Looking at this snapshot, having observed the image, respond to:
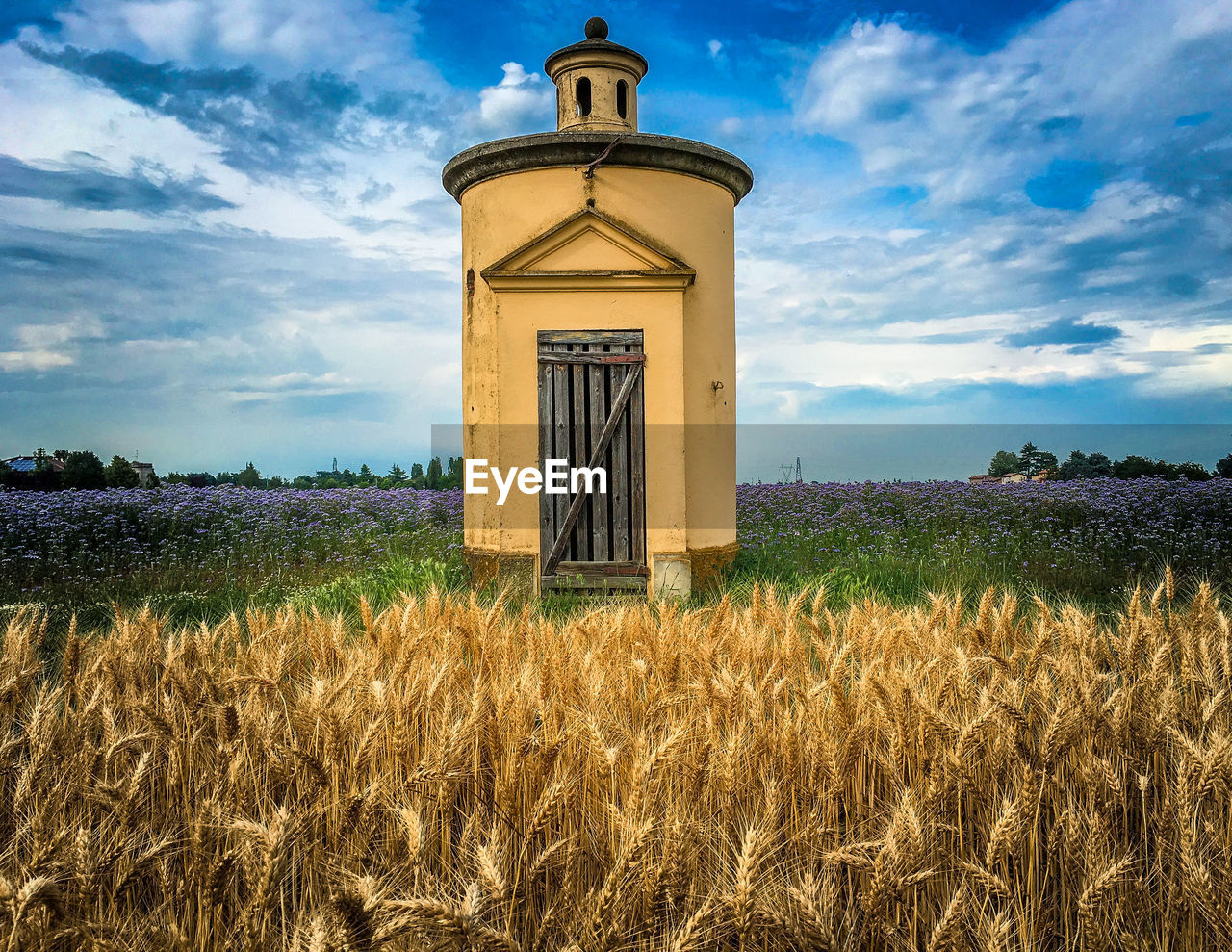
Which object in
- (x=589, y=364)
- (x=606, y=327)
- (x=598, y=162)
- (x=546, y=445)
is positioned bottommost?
(x=546, y=445)

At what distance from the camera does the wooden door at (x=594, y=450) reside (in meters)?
8.04

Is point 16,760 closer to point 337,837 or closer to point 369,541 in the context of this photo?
point 337,837

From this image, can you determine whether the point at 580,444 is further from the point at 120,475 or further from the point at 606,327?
the point at 120,475

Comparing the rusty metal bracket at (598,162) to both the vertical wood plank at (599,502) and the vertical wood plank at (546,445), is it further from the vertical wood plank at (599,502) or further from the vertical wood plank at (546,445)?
the vertical wood plank at (599,502)

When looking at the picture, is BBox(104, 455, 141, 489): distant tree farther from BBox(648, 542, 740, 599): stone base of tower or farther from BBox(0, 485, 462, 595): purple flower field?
BBox(648, 542, 740, 599): stone base of tower

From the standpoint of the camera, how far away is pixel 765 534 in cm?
1109

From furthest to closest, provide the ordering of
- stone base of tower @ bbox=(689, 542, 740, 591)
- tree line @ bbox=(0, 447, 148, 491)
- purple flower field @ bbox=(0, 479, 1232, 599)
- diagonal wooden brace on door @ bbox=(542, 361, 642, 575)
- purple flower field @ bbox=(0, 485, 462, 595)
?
tree line @ bbox=(0, 447, 148, 491) < purple flower field @ bbox=(0, 485, 462, 595) < purple flower field @ bbox=(0, 479, 1232, 599) < stone base of tower @ bbox=(689, 542, 740, 591) < diagonal wooden brace on door @ bbox=(542, 361, 642, 575)

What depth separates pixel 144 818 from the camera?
2.59m

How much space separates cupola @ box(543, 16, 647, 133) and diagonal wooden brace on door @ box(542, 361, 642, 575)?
3005mm

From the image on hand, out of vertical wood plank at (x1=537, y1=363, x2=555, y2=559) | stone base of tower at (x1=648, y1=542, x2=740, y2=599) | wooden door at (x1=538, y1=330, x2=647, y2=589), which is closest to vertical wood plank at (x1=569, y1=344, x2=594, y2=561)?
wooden door at (x1=538, y1=330, x2=647, y2=589)

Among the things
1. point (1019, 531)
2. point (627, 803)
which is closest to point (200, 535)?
point (627, 803)

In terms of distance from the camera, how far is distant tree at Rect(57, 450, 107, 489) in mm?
13773

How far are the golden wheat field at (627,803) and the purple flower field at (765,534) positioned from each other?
18.9 feet

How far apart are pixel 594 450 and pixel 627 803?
237 inches
